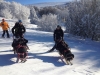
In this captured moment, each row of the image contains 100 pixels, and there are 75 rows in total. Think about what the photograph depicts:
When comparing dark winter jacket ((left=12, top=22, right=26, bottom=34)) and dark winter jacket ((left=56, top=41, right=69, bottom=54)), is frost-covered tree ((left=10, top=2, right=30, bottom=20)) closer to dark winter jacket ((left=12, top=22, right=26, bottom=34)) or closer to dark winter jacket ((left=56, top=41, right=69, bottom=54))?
dark winter jacket ((left=12, top=22, right=26, bottom=34))

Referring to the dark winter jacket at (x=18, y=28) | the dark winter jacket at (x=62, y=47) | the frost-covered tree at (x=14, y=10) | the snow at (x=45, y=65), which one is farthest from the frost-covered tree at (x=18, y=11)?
the dark winter jacket at (x=62, y=47)

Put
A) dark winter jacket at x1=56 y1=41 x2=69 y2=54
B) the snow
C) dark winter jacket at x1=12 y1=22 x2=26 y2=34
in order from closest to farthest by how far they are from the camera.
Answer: the snow
dark winter jacket at x1=56 y1=41 x2=69 y2=54
dark winter jacket at x1=12 y1=22 x2=26 y2=34

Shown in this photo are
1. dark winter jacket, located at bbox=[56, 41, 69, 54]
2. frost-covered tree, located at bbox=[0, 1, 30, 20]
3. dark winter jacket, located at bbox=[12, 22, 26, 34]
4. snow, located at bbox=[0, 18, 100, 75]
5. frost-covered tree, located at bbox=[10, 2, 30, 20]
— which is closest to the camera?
snow, located at bbox=[0, 18, 100, 75]

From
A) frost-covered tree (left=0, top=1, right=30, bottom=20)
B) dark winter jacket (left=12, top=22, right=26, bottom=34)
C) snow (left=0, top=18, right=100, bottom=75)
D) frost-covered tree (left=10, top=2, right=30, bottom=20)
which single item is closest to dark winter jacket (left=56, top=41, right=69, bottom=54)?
snow (left=0, top=18, right=100, bottom=75)

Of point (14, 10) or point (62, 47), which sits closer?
point (62, 47)

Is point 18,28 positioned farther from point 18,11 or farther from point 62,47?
point 18,11

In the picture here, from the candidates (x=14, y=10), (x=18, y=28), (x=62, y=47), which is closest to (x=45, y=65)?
(x=62, y=47)

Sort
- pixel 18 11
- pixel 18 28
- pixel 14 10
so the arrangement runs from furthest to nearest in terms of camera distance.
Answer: pixel 18 11
pixel 14 10
pixel 18 28

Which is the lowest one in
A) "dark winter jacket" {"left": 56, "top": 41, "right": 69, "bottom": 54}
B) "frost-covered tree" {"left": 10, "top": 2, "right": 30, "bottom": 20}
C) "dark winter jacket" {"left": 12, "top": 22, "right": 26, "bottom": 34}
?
"dark winter jacket" {"left": 56, "top": 41, "right": 69, "bottom": 54}

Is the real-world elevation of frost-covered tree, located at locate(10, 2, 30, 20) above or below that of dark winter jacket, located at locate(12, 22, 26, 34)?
above

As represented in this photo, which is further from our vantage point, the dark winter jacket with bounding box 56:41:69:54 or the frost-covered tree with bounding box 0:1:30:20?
the frost-covered tree with bounding box 0:1:30:20

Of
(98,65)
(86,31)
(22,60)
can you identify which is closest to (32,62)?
(22,60)

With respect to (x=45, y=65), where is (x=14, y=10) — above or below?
above

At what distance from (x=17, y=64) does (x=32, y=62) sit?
0.92 metres
